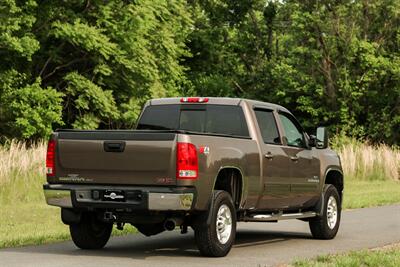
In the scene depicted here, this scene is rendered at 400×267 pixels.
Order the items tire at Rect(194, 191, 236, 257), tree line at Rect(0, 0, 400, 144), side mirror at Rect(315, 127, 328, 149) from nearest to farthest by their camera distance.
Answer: tire at Rect(194, 191, 236, 257) < side mirror at Rect(315, 127, 328, 149) < tree line at Rect(0, 0, 400, 144)

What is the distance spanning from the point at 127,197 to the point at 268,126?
3057mm

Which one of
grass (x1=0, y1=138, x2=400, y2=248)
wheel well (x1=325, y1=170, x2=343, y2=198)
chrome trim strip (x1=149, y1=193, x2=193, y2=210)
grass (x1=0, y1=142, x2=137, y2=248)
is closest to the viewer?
chrome trim strip (x1=149, y1=193, x2=193, y2=210)

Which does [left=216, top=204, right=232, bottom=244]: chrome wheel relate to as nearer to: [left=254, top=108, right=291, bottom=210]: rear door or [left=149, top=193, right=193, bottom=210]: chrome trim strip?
[left=149, top=193, right=193, bottom=210]: chrome trim strip

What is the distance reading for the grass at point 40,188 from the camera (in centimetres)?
1467

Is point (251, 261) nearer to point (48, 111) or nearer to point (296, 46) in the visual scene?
point (48, 111)

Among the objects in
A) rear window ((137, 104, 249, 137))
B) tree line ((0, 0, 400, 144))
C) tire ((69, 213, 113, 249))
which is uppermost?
tree line ((0, 0, 400, 144))

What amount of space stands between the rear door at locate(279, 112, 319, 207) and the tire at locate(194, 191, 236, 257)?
205 cm

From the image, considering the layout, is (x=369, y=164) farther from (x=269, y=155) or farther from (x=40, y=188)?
(x=269, y=155)

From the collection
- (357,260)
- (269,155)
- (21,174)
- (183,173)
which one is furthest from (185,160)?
(21,174)

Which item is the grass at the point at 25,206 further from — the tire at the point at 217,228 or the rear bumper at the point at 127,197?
the tire at the point at 217,228

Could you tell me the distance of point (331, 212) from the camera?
47.5 feet

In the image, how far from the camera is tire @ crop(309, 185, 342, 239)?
46.2ft

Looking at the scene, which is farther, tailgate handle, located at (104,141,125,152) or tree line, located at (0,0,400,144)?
tree line, located at (0,0,400,144)

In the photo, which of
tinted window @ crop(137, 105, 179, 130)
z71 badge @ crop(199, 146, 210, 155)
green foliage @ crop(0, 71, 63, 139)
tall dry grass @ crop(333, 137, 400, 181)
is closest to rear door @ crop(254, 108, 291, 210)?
tinted window @ crop(137, 105, 179, 130)
